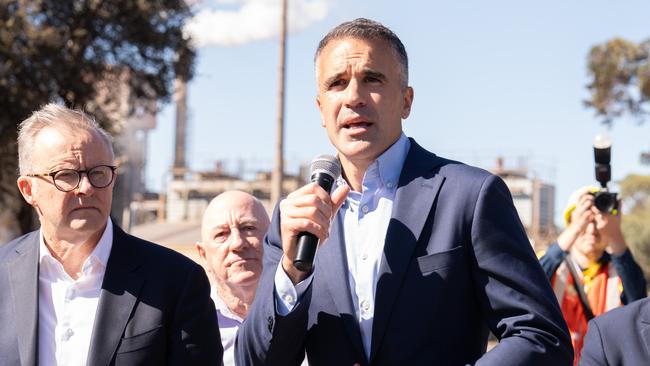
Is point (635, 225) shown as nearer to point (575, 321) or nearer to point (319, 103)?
point (575, 321)

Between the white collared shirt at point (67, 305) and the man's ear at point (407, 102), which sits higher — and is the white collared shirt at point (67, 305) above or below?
below

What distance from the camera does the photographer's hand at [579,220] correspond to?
5.60 metres

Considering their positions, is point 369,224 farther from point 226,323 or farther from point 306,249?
point 226,323

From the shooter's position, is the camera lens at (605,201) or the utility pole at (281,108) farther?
the utility pole at (281,108)

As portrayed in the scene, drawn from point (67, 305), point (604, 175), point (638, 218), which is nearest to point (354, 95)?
point (67, 305)

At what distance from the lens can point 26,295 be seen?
354 centimetres

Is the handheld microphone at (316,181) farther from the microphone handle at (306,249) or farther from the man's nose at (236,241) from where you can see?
the man's nose at (236,241)

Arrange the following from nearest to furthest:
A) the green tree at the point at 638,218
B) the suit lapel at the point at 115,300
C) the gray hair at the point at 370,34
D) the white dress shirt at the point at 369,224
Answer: the white dress shirt at the point at 369,224 → the gray hair at the point at 370,34 → the suit lapel at the point at 115,300 → the green tree at the point at 638,218

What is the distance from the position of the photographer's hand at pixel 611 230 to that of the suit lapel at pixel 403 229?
2.78 m

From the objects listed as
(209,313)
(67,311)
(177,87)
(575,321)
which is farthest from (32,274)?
(177,87)

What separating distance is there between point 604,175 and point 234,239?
2.21 meters


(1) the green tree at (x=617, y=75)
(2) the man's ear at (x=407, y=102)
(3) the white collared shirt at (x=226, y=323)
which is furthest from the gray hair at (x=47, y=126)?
(1) the green tree at (x=617, y=75)

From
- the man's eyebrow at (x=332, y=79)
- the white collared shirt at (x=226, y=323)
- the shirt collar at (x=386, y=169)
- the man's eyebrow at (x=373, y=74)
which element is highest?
the man's eyebrow at (x=373, y=74)

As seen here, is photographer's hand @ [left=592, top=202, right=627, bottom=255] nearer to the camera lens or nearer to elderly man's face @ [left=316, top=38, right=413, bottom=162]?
the camera lens
